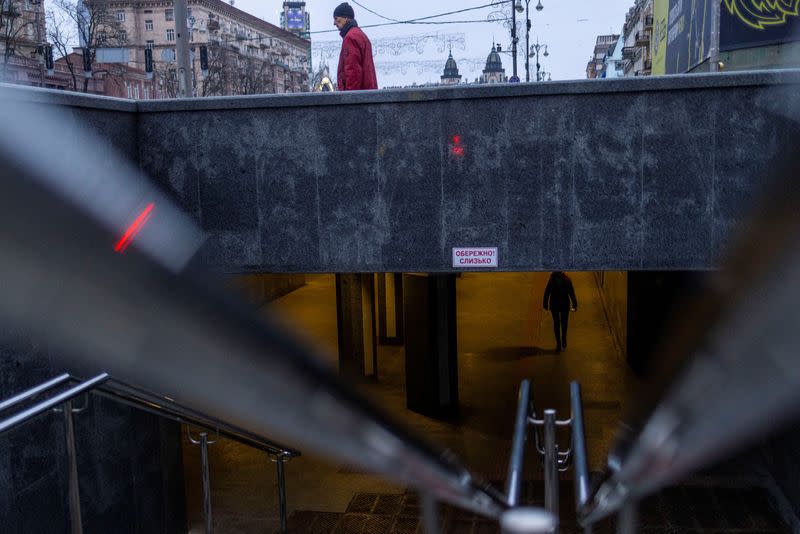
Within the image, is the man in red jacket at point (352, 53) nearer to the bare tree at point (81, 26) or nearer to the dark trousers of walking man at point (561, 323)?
the dark trousers of walking man at point (561, 323)

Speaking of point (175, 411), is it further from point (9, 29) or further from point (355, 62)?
point (9, 29)

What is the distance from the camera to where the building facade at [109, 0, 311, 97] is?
175ft

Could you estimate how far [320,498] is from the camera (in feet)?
26.6

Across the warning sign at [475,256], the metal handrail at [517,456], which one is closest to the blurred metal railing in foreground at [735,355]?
the metal handrail at [517,456]

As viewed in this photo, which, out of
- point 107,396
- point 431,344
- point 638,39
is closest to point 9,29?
point 431,344

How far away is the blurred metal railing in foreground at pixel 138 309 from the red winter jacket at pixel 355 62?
2.38 meters

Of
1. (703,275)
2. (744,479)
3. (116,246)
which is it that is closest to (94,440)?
(116,246)

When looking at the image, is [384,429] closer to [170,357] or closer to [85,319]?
[170,357]

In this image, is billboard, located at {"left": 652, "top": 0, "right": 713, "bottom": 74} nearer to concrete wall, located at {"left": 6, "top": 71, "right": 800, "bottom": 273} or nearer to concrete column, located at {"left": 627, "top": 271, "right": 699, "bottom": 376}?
concrete column, located at {"left": 627, "top": 271, "right": 699, "bottom": 376}

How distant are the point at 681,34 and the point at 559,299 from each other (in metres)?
8.19

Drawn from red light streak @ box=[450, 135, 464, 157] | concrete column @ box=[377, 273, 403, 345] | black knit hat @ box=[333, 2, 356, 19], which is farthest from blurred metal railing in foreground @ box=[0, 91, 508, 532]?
concrete column @ box=[377, 273, 403, 345]

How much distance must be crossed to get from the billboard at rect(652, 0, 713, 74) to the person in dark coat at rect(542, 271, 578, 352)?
16.1 ft

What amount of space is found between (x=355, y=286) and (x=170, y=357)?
24.3ft

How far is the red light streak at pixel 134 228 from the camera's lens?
5.94m
